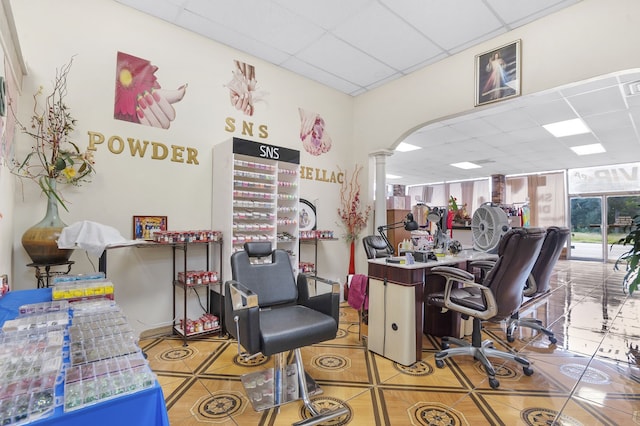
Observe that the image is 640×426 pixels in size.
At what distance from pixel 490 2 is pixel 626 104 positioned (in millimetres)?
3878

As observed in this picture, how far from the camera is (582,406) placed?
7.13 ft

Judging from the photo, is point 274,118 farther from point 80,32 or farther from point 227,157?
point 80,32

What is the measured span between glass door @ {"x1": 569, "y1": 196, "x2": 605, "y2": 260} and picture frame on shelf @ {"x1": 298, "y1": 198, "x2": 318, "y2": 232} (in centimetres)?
1048

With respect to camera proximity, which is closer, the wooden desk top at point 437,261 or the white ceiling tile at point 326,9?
the wooden desk top at point 437,261

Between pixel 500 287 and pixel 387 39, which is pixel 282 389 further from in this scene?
pixel 387 39

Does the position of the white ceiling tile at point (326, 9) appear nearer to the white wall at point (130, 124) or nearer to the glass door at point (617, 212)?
the white wall at point (130, 124)

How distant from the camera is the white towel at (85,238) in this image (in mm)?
2309

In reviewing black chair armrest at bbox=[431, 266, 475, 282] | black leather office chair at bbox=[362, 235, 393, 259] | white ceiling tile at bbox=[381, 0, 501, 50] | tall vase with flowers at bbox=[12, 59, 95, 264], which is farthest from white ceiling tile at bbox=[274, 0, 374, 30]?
black chair armrest at bbox=[431, 266, 475, 282]

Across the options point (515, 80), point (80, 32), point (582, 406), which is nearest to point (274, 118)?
point (80, 32)

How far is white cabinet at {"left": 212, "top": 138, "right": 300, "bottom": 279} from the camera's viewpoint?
11.2 feet

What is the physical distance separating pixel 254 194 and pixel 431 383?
101 inches

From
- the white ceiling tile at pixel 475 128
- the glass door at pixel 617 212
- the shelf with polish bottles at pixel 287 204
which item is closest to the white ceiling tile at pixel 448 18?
the shelf with polish bottles at pixel 287 204

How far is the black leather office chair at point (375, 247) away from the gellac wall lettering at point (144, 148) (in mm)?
2258

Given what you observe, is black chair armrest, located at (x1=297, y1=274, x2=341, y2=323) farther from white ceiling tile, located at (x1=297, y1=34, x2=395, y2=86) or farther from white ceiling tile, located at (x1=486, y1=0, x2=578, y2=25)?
white ceiling tile, located at (x1=486, y1=0, x2=578, y2=25)
